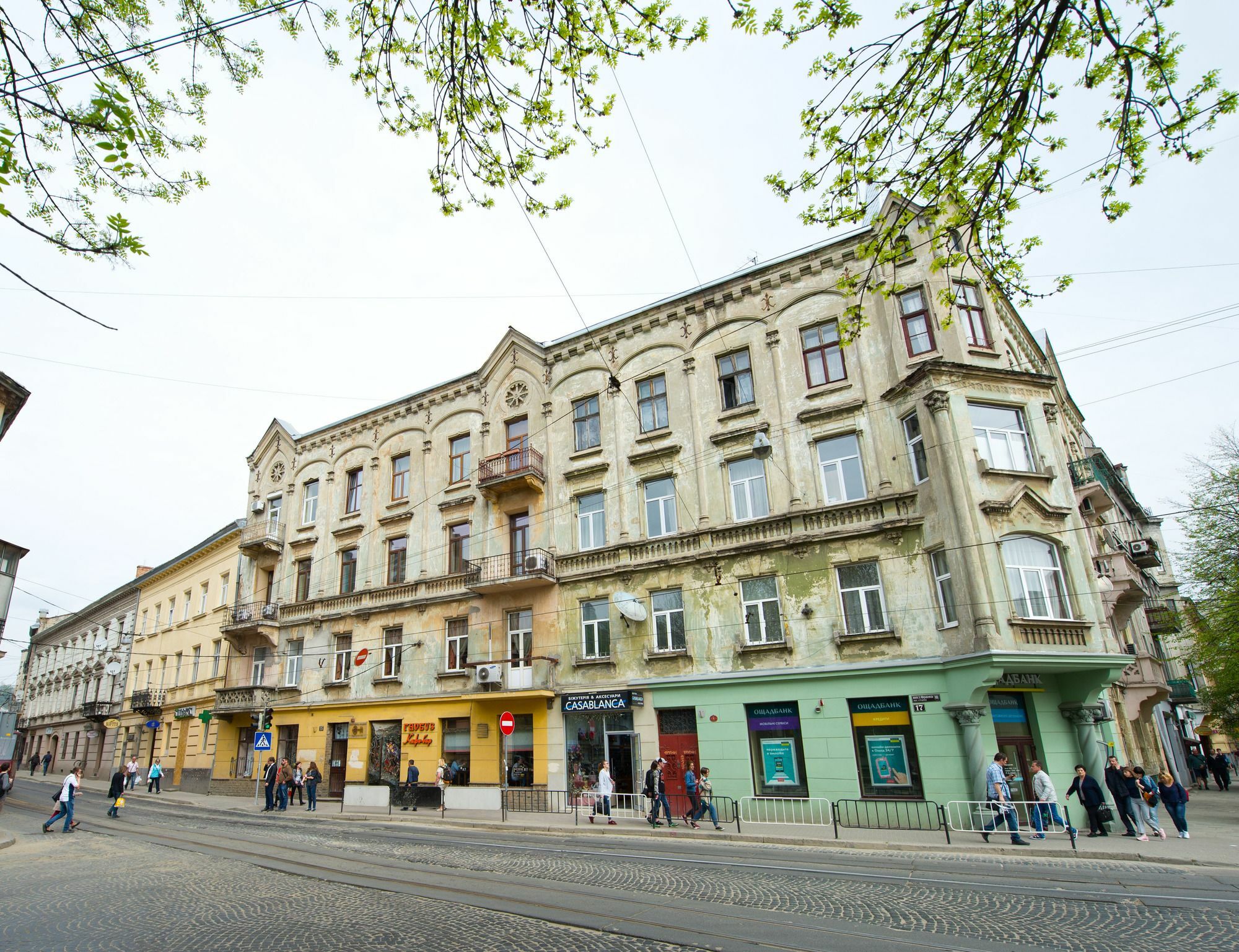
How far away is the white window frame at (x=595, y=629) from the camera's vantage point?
23.0 metres

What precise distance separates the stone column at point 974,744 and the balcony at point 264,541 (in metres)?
28.9

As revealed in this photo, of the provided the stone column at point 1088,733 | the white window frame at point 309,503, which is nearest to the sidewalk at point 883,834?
the stone column at point 1088,733

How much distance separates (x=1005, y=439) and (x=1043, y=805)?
899 centimetres

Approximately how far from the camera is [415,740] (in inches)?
1012

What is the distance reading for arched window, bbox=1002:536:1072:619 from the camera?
17.3m

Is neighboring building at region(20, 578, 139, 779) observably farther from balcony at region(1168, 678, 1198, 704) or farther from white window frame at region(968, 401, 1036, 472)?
balcony at region(1168, 678, 1198, 704)

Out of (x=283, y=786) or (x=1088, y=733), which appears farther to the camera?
(x=283, y=786)

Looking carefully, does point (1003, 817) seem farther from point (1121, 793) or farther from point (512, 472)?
point (512, 472)

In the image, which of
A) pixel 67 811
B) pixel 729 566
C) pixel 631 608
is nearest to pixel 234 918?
pixel 67 811

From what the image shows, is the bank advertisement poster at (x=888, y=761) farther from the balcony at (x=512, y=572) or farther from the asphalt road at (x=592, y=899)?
the balcony at (x=512, y=572)

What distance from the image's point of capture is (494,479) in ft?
85.0

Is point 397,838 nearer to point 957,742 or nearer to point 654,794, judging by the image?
point 654,794

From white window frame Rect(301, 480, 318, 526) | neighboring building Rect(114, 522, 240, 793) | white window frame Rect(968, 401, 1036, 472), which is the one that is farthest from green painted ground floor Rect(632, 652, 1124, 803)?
neighboring building Rect(114, 522, 240, 793)

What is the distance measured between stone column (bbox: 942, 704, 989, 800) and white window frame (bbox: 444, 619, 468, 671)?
53.2 ft
